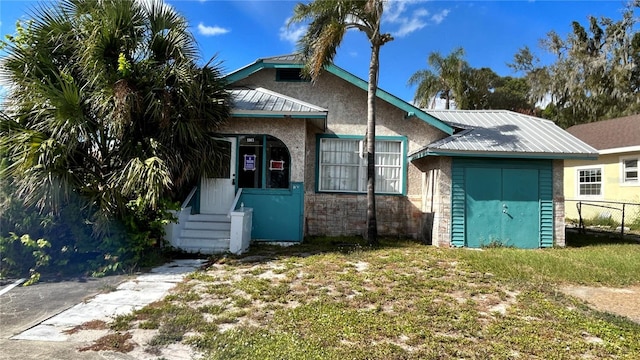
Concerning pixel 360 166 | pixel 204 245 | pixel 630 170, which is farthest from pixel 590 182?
pixel 204 245

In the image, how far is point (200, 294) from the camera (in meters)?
5.30

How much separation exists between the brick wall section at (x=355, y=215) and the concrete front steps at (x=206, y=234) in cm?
282

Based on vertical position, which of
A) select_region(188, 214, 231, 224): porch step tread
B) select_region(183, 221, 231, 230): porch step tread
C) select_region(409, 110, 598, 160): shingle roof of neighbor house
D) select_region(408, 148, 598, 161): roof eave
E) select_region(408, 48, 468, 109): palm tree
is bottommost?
select_region(183, 221, 231, 230): porch step tread

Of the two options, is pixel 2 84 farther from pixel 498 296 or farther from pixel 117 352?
pixel 498 296

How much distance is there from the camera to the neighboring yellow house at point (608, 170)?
14844 millimetres

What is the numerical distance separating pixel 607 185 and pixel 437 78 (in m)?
10.2

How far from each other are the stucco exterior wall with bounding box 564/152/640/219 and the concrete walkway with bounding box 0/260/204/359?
1665cm

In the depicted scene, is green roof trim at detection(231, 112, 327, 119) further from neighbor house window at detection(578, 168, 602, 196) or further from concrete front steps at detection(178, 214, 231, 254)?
neighbor house window at detection(578, 168, 602, 196)

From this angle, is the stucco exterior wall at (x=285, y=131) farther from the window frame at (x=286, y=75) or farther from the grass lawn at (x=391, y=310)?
the grass lawn at (x=391, y=310)

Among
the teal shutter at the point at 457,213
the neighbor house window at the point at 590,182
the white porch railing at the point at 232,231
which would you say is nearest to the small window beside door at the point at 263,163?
the white porch railing at the point at 232,231

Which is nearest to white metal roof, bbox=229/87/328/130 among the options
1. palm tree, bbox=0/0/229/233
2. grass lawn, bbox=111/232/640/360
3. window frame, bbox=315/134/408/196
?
window frame, bbox=315/134/408/196

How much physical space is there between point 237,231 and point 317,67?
4.43 m

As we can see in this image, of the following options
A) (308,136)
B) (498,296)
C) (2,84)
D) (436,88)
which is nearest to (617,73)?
(436,88)

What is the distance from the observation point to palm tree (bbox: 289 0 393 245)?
8.67 m
